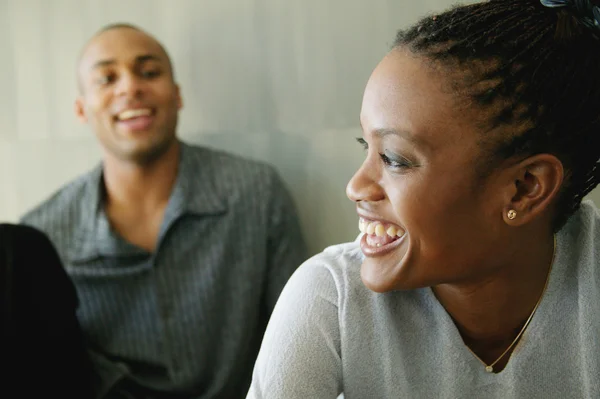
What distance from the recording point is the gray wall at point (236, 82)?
1744 mm

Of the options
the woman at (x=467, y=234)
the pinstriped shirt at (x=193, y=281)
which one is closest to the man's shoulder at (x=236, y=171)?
the pinstriped shirt at (x=193, y=281)

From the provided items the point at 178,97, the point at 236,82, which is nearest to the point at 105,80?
the point at 178,97

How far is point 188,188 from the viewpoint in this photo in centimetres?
174

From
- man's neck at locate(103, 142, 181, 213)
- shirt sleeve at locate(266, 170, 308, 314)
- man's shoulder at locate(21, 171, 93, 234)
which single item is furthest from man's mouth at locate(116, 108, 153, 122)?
shirt sleeve at locate(266, 170, 308, 314)

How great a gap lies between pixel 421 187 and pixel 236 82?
1.15 m

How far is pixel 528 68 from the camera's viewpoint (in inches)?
32.0

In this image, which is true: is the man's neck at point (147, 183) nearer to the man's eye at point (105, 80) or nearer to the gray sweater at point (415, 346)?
the man's eye at point (105, 80)

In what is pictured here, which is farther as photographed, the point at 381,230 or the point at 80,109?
the point at 80,109

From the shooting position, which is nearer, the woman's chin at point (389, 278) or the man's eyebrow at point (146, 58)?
the woman's chin at point (389, 278)

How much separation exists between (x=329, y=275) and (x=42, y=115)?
1484 millimetres

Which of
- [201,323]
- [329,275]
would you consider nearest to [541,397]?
[329,275]

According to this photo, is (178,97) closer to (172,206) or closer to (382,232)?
(172,206)

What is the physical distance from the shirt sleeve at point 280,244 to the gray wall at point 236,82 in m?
0.10

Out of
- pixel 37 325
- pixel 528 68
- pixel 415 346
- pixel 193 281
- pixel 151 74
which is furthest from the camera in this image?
pixel 151 74
